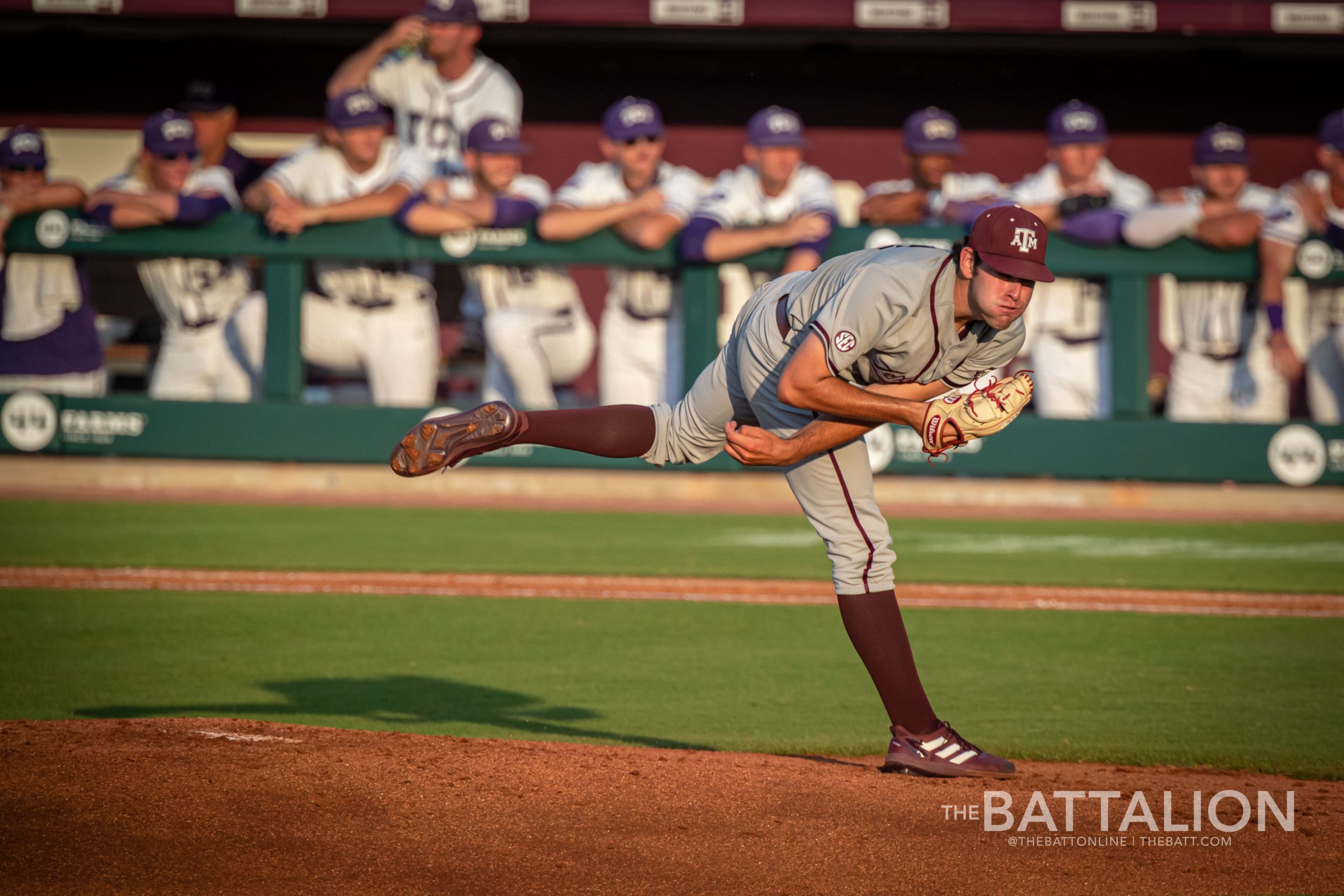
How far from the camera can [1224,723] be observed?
15.6 ft

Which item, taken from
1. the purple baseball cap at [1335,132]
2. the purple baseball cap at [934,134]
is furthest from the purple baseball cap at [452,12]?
the purple baseball cap at [1335,132]

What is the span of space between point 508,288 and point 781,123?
87.1 inches

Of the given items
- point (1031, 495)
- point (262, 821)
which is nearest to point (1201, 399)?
point (1031, 495)

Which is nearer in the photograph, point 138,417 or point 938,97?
point 138,417

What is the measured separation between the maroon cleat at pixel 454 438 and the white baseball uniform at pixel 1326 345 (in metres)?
7.57

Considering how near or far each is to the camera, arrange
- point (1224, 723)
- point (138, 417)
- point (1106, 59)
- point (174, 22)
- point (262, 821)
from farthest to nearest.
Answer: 1. point (1106, 59)
2. point (174, 22)
3. point (138, 417)
4. point (1224, 723)
5. point (262, 821)

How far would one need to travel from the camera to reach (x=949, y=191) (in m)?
10.5

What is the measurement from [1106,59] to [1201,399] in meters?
4.30

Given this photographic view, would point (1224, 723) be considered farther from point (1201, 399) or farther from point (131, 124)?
point (131, 124)

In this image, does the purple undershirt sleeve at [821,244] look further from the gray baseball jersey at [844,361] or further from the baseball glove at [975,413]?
the baseball glove at [975,413]

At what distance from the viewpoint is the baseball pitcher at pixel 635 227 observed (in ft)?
32.5

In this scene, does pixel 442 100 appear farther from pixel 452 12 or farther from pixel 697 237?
pixel 697 237

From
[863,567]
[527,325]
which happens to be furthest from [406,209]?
[863,567]

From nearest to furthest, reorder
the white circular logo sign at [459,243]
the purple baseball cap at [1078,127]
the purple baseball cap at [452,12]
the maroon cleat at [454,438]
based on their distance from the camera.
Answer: the maroon cleat at [454,438]
the white circular logo sign at [459,243]
the purple baseball cap at [1078,127]
the purple baseball cap at [452,12]
